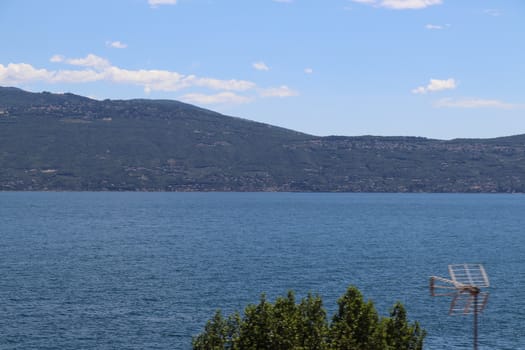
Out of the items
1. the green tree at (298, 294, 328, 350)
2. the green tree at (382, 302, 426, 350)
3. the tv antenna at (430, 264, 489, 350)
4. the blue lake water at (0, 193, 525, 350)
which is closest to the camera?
the tv antenna at (430, 264, 489, 350)

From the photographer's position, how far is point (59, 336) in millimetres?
86750

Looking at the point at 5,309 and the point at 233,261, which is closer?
the point at 5,309

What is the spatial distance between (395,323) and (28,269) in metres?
95.0

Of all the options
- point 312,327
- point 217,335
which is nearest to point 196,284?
point 217,335

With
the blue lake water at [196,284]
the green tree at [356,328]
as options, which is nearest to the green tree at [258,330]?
the green tree at [356,328]

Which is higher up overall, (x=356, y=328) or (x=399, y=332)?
(x=356, y=328)

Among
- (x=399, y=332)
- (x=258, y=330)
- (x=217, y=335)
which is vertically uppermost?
(x=258, y=330)

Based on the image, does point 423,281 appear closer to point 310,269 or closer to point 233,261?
point 310,269

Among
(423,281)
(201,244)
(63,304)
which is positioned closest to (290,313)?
(63,304)

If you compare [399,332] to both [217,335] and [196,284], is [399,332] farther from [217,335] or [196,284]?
[196,284]

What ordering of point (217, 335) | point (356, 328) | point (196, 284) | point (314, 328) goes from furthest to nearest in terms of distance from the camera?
point (196, 284) → point (217, 335) → point (314, 328) → point (356, 328)

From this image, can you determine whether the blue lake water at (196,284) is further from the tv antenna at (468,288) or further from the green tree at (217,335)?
the tv antenna at (468,288)

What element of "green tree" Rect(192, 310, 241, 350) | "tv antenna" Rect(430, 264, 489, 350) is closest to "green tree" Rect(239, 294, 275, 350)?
"green tree" Rect(192, 310, 241, 350)

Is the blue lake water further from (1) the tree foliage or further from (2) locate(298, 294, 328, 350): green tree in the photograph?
(2) locate(298, 294, 328, 350): green tree
